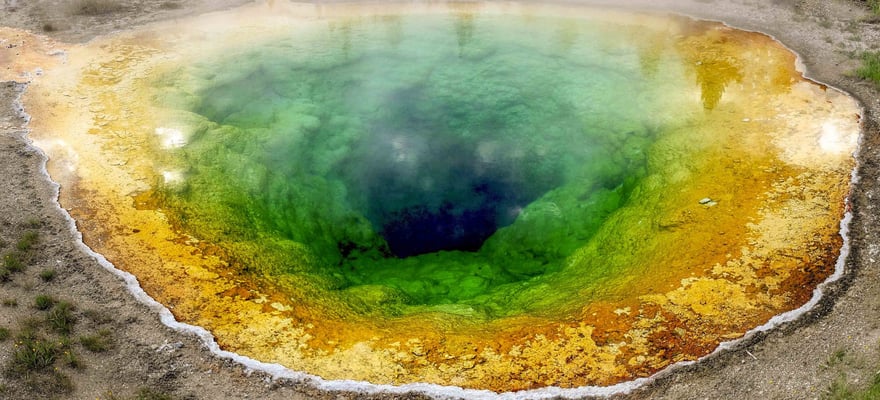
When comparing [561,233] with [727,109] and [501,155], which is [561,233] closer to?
[501,155]

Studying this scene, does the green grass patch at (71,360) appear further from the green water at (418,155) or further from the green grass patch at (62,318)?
the green water at (418,155)

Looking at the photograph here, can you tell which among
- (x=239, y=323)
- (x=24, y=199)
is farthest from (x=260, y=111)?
(x=239, y=323)

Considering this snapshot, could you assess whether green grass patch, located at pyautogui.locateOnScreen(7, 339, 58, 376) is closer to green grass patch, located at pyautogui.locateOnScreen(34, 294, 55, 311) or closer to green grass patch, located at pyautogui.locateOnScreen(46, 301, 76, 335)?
green grass patch, located at pyautogui.locateOnScreen(46, 301, 76, 335)

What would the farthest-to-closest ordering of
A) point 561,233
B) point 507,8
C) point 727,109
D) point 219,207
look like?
point 507,8 → point 727,109 → point 561,233 → point 219,207

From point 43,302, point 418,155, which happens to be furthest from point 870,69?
point 43,302

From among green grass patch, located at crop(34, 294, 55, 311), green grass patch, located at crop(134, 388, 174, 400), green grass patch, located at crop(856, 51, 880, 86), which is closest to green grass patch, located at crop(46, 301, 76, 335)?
green grass patch, located at crop(34, 294, 55, 311)
